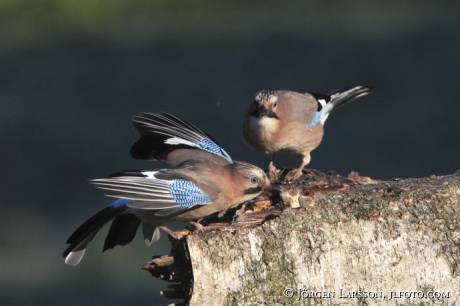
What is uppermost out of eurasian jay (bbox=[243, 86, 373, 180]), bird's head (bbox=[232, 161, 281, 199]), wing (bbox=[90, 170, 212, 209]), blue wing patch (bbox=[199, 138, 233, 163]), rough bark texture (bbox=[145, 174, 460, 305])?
eurasian jay (bbox=[243, 86, 373, 180])

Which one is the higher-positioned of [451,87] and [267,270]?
[451,87]

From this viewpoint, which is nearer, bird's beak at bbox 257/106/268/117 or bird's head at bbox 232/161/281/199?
bird's head at bbox 232/161/281/199

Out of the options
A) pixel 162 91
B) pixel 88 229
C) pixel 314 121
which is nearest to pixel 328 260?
pixel 88 229

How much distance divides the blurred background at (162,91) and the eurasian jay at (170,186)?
3.05m

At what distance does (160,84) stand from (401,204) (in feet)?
25.2

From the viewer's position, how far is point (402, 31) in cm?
1216

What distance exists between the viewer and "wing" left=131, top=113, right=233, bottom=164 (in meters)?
5.81

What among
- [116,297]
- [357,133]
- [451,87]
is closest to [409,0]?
[451,87]

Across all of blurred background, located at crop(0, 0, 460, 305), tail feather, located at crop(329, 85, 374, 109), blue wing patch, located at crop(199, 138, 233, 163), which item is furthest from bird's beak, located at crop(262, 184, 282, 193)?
blurred background, located at crop(0, 0, 460, 305)

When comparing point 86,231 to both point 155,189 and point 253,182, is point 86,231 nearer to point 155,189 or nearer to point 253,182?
point 155,189

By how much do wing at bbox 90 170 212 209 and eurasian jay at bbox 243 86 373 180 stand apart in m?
1.34

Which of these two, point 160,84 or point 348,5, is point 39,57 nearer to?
point 160,84

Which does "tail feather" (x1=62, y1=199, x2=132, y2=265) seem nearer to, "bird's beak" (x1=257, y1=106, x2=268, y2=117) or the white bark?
the white bark

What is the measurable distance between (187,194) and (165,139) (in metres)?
1.01
